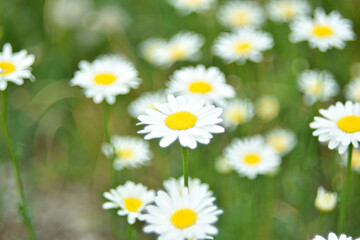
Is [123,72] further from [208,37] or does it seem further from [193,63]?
[208,37]

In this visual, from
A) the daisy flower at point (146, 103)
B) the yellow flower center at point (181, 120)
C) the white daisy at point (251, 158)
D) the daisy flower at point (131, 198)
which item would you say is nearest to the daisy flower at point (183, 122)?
the yellow flower center at point (181, 120)

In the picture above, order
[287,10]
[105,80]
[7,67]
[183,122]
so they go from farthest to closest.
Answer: [287,10] → [105,80] → [7,67] → [183,122]

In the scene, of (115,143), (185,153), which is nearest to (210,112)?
(185,153)

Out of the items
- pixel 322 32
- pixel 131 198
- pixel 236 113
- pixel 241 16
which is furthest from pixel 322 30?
pixel 131 198

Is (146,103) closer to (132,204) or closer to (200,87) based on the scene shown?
(200,87)

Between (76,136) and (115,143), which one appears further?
(76,136)

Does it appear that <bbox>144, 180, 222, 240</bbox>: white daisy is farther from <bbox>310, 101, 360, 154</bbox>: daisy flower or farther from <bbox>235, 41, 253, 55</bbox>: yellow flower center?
<bbox>235, 41, 253, 55</bbox>: yellow flower center
